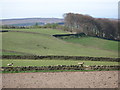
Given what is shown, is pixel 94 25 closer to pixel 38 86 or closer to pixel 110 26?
pixel 110 26

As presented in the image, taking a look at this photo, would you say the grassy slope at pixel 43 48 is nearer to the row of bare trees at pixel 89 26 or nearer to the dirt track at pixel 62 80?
the dirt track at pixel 62 80

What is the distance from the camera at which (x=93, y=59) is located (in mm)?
32906

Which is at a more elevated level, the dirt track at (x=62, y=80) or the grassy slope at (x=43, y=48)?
the dirt track at (x=62, y=80)

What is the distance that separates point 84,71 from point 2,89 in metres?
7.93

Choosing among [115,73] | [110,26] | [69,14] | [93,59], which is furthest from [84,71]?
[110,26]

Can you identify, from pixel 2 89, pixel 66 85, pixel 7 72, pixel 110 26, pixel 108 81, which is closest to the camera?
pixel 2 89

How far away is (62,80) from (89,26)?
73697 mm

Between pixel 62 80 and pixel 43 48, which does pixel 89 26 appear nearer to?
pixel 43 48

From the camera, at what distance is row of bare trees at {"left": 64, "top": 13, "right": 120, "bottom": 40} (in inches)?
3419

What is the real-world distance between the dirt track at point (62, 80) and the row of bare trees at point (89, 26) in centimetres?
6359

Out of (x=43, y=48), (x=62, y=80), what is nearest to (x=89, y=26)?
(x=43, y=48)

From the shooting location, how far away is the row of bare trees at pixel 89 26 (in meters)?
86.8

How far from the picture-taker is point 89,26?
8925 cm

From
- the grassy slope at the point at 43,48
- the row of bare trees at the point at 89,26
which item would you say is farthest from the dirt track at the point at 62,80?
the row of bare trees at the point at 89,26
